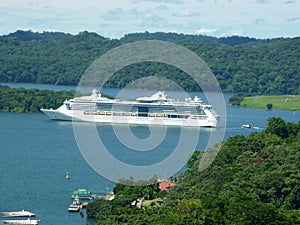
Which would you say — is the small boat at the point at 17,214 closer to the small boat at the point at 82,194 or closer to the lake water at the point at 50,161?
the lake water at the point at 50,161

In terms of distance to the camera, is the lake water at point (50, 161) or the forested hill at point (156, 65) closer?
the lake water at point (50, 161)

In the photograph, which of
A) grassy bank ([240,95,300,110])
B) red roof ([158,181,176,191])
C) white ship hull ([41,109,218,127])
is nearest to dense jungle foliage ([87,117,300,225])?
red roof ([158,181,176,191])

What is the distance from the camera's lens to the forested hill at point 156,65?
8131 centimetres

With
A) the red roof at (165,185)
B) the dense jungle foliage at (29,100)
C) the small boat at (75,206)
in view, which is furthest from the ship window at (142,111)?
the small boat at (75,206)

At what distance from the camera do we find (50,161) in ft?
110

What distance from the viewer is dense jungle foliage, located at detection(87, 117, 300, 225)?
1938cm

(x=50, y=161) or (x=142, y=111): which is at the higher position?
(x=142, y=111)

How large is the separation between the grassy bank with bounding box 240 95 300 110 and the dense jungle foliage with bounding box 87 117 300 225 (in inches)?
1497

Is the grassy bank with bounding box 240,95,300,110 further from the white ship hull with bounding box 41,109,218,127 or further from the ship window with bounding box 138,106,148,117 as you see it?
the white ship hull with bounding box 41,109,218,127

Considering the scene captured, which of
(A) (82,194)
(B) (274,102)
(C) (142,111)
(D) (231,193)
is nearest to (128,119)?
(C) (142,111)

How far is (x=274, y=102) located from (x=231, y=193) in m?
49.3

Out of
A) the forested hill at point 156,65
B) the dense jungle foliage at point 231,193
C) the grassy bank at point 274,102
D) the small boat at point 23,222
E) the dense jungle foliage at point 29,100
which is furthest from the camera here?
the forested hill at point 156,65

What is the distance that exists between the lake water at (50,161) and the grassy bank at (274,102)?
14.3m

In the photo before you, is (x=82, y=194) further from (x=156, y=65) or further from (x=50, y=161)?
(x=156, y=65)
